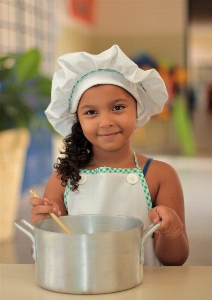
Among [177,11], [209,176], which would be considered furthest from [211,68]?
[209,176]

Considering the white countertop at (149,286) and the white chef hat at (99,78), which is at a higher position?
the white chef hat at (99,78)

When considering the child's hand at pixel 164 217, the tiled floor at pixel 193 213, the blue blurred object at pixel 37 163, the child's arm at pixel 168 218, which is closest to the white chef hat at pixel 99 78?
the child's arm at pixel 168 218

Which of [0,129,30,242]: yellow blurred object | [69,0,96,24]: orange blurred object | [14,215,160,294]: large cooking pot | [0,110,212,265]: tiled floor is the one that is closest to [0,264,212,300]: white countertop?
[14,215,160,294]: large cooking pot

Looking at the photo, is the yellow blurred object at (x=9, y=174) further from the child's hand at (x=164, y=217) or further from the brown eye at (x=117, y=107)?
the child's hand at (x=164, y=217)

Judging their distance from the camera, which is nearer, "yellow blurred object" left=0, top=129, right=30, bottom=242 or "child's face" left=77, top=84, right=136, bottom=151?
"child's face" left=77, top=84, right=136, bottom=151

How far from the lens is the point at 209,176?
4.00 meters

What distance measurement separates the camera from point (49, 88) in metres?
2.56

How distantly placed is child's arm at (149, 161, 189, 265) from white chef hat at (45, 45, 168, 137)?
0.13 metres

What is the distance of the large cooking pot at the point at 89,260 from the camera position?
662 millimetres

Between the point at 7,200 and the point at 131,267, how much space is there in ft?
6.22

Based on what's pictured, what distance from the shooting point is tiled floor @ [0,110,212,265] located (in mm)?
1995

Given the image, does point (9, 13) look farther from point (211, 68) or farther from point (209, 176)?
point (211, 68)

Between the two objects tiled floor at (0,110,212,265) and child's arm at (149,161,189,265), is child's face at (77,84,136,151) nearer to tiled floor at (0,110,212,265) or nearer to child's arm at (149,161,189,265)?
child's arm at (149,161,189,265)

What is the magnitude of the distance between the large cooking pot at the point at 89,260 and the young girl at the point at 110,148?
215 millimetres
